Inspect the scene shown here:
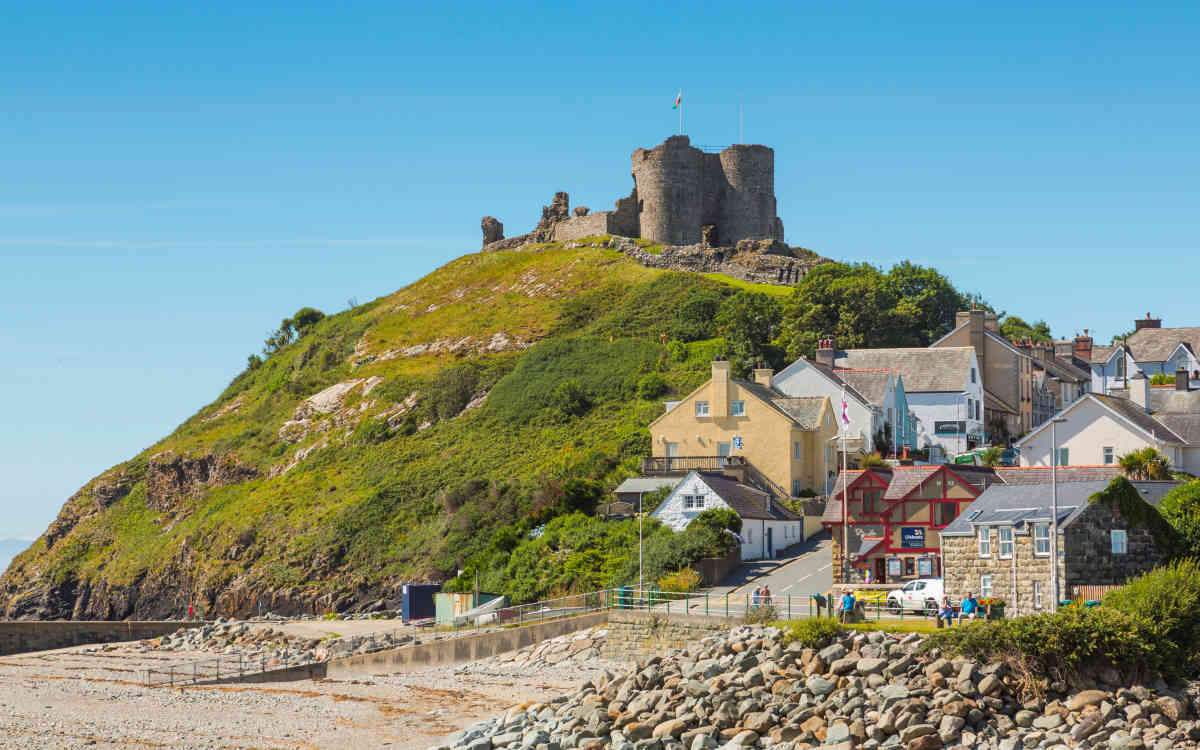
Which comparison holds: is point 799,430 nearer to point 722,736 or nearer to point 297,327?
point 722,736

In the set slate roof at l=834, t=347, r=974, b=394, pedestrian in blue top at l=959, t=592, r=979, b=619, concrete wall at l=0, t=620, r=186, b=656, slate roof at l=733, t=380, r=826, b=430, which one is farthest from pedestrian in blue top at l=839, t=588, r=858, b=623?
concrete wall at l=0, t=620, r=186, b=656

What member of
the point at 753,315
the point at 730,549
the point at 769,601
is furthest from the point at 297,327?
the point at 769,601

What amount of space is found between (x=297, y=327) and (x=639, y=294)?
51.7 meters

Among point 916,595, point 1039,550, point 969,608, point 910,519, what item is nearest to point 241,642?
point 910,519

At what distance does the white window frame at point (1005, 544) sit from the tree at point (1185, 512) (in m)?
4.87

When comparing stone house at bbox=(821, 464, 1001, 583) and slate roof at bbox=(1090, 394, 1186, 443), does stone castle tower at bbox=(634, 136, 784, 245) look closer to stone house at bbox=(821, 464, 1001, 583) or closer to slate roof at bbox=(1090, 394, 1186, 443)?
slate roof at bbox=(1090, 394, 1186, 443)

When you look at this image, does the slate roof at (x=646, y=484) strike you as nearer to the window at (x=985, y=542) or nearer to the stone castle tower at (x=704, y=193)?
the window at (x=985, y=542)

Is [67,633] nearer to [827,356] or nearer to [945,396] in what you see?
[827,356]

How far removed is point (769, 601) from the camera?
41.1 meters

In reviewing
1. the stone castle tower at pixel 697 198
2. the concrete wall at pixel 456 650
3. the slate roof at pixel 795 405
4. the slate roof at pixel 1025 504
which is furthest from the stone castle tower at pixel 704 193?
the slate roof at pixel 1025 504

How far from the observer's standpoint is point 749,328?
92.0 meters

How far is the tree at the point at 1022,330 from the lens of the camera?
366ft

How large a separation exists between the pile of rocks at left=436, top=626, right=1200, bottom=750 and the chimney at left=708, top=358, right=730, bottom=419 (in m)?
34.5

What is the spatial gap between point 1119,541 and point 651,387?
53067mm
